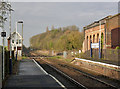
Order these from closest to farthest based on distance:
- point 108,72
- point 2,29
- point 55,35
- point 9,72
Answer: point 2,29 → point 9,72 → point 108,72 → point 55,35

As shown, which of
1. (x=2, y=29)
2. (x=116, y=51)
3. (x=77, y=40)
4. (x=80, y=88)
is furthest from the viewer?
(x=77, y=40)

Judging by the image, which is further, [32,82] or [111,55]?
[111,55]

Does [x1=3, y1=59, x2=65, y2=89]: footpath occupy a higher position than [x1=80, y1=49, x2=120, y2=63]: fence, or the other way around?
[x1=80, y1=49, x2=120, y2=63]: fence

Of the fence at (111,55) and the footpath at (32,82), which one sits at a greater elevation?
the fence at (111,55)

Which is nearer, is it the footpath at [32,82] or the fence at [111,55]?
the footpath at [32,82]

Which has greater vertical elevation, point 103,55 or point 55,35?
point 55,35

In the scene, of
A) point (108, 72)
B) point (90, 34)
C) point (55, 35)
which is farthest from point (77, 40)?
point (55, 35)

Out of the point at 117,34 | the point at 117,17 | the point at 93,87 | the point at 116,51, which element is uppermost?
the point at 117,17

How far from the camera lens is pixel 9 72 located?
17.8 meters

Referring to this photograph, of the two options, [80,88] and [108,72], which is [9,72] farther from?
[108,72]

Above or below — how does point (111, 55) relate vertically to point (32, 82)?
above

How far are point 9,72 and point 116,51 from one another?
16166 millimetres

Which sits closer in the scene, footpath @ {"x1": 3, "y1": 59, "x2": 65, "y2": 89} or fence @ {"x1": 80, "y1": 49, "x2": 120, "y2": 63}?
footpath @ {"x1": 3, "y1": 59, "x2": 65, "y2": 89}

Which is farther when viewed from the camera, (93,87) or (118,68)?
(118,68)
